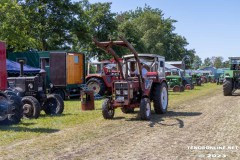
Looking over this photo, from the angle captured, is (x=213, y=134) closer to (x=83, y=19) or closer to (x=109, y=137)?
(x=109, y=137)

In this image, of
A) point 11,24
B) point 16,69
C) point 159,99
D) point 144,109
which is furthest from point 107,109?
point 11,24

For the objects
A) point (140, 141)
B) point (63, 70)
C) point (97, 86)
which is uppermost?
point (63, 70)

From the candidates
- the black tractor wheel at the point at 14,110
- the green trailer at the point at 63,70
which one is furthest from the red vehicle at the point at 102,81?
the black tractor wheel at the point at 14,110

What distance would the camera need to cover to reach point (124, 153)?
6918 millimetres

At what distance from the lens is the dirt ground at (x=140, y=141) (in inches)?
267

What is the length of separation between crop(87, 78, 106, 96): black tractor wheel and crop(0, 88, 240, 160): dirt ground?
10.7 meters

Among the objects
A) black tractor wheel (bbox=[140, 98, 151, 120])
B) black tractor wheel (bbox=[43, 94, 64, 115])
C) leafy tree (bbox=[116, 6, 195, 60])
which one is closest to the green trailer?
black tractor wheel (bbox=[43, 94, 64, 115])

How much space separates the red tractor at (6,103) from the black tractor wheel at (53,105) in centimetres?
255

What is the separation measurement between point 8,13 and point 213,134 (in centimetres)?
2051

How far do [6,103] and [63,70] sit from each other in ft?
34.5

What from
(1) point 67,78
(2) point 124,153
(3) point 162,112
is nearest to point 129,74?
(3) point 162,112

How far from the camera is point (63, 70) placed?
20.8 metres

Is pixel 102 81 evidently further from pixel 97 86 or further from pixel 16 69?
pixel 16 69

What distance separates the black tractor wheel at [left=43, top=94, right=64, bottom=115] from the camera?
44.0 ft
